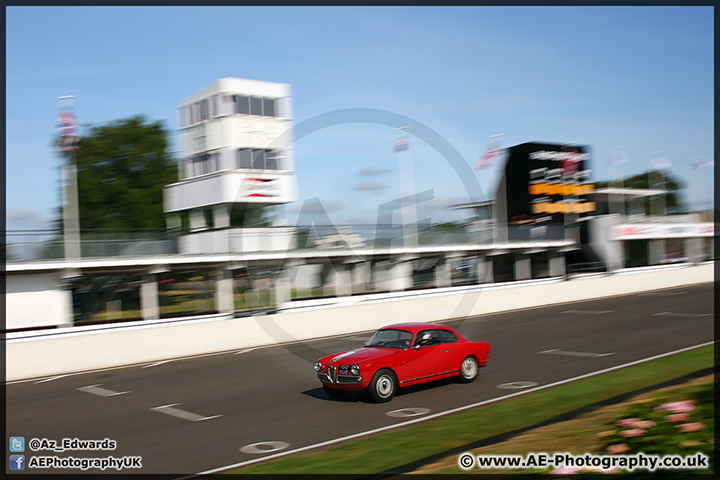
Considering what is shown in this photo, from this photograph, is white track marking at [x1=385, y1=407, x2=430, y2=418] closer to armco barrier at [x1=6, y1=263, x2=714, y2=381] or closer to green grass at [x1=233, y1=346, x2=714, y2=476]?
green grass at [x1=233, y1=346, x2=714, y2=476]

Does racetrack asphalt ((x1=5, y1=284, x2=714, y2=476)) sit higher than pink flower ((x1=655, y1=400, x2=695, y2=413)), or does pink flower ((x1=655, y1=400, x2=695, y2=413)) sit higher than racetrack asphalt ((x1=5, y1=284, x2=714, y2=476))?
pink flower ((x1=655, y1=400, x2=695, y2=413))

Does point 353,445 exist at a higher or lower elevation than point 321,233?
lower

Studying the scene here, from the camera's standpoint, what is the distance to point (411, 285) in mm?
37344

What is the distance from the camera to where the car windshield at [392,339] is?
1233 centimetres

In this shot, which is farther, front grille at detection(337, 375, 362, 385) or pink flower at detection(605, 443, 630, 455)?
front grille at detection(337, 375, 362, 385)

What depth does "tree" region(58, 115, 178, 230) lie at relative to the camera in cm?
5609

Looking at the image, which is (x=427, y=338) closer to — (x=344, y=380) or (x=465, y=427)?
(x=344, y=380)

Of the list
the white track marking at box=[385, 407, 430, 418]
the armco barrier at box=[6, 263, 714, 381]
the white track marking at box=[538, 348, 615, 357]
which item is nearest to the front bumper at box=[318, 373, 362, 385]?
the white track marking at box=[385, 407, 430, 418]

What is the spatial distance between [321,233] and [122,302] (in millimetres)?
10065

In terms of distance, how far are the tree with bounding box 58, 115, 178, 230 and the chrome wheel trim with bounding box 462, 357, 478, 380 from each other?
4789cm

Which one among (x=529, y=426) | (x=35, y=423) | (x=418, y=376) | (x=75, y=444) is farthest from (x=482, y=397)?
(x=35, y=423)

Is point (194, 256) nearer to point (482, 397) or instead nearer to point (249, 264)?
point (249, 264)

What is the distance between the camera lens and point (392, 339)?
12.7m

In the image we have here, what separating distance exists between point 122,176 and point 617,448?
57459 mm
